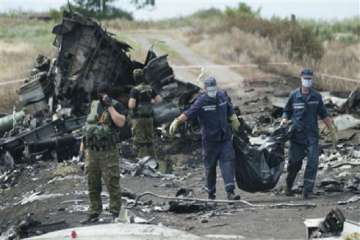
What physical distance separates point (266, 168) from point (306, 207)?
1.19 metres

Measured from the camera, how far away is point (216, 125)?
9.87 metres

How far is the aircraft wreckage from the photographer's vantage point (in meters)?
15.2

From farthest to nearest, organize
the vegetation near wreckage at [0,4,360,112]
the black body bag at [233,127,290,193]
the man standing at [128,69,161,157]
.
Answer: the vegetation near wreckage at [0,4,360,112] → the man standing at [128,69,161,157] → the black body bag at [233,127,290,193]

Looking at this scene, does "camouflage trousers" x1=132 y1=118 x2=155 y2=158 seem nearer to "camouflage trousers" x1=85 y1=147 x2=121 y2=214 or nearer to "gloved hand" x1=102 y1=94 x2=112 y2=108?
"camouflage trousers" x1=85 y1=147 x2=121 y2=214

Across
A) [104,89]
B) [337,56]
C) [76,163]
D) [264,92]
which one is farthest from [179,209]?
[337,56]

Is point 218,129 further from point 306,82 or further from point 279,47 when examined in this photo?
point 279,47

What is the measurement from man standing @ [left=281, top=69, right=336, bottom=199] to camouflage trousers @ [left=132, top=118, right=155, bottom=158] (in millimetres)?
3696

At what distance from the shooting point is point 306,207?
9.38 meters

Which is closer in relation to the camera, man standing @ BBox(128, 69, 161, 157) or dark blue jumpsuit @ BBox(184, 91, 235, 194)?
dark blue jumpsuit @ BBox(184, 91, 235, 194)

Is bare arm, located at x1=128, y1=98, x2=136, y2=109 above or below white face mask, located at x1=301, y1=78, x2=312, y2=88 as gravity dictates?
below

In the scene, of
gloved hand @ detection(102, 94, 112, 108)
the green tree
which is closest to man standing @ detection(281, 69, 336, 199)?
gloved hand @ detection(102, 94, 112, 108)

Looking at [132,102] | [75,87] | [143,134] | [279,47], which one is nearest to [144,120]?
[143,134]

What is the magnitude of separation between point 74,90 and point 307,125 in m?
6.74

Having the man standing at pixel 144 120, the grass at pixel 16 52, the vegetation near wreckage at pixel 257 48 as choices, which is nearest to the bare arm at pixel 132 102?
the man standing at pixel 144 120
